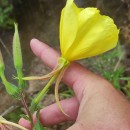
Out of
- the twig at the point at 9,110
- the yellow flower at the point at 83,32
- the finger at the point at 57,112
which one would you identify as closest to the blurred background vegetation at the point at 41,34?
the twig at the point at 9,110

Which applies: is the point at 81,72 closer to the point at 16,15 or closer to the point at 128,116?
the point at 128,116

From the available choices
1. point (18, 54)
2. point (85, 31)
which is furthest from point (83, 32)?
point (18, 54)

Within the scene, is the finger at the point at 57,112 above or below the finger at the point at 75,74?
below

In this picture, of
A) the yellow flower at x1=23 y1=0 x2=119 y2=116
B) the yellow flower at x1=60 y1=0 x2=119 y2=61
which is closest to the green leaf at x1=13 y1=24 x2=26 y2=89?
the yellow flower at x1=23 y1=0 x2=119 y2=116

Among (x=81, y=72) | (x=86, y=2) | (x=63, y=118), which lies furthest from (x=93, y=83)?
(x=86, y=2)

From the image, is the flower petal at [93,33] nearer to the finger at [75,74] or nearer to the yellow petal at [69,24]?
the yellow petal at [69,24]

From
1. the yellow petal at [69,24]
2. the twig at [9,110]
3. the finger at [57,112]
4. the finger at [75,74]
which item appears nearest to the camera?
the yellow petal at [69,24]

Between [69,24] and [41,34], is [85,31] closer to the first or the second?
[69,24]
